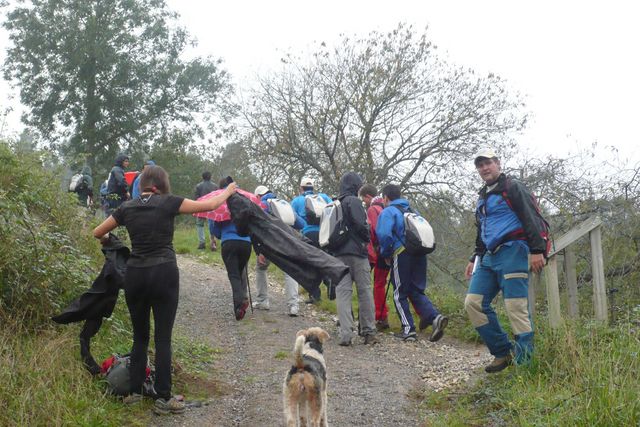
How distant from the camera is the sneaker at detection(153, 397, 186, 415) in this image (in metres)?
5.06

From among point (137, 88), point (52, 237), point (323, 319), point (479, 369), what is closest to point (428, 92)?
point (323, 319)

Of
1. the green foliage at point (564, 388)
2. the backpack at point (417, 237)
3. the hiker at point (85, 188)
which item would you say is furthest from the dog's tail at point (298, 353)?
the hiker at point (85, 188)

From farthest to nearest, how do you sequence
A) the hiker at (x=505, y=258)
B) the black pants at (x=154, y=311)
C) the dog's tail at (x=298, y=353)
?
1. the hiker at (x=505, y=258)
2. the black pants at (x=154, y=311)
3. the dog's tail at (x=298, y=353)

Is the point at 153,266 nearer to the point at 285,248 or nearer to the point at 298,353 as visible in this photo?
the point at 298,353

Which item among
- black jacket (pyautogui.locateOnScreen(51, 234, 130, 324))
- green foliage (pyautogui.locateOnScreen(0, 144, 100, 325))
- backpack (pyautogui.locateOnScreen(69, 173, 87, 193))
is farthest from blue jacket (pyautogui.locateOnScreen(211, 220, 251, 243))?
backpack (pyautogui.locateOnScreen(69, 173, 87, 193))

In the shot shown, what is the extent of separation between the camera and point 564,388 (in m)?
4.68

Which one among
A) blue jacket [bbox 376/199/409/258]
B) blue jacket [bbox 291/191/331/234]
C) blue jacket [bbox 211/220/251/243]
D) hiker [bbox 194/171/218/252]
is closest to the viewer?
blue jacket [bbox 376/199/409/258]

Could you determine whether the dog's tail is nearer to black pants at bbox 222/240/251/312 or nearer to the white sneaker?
black pants at bbox 222/240/251/312

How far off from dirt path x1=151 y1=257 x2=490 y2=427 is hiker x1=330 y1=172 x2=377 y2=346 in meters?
A: 0.26

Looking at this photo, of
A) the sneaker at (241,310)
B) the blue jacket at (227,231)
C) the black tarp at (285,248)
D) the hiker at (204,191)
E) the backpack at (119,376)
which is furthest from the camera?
the hiker at (204,191)

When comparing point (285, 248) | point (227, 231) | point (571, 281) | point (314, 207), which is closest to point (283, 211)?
point (314, 207)

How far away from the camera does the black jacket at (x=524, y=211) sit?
17.4 ft

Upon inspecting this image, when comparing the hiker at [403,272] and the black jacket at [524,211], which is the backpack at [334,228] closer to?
the hiker at [403,272]

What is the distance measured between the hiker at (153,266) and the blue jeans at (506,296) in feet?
8.14
